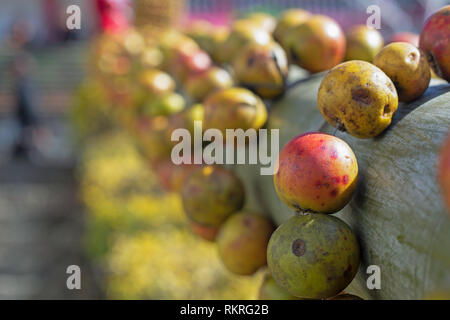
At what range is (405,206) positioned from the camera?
0.62 metres

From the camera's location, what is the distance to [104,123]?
4820 mm

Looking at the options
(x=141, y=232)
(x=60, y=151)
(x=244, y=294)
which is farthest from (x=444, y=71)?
(x=60, y=151)

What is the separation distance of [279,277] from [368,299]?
0.14m

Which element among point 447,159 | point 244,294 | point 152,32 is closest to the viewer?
point 447,159

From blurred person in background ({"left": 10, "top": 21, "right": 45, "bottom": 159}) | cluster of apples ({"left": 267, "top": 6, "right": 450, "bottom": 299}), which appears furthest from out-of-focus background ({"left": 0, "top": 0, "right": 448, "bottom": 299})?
cluster of apples ({"left": 267, "top": 6, "right": 450, "bottom": 299})

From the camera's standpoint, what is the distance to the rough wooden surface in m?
0.56

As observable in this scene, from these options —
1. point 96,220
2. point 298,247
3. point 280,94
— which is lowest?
point 96,220

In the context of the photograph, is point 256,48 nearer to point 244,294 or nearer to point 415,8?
point 244,294

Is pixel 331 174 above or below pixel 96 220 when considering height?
above

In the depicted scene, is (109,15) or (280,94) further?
(109,15)

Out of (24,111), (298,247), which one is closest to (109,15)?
(24,111)

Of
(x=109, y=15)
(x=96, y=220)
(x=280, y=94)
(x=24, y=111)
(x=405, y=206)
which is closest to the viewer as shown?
(x=405, y=206)

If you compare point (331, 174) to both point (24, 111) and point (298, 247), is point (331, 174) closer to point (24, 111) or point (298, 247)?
point (298, 247)

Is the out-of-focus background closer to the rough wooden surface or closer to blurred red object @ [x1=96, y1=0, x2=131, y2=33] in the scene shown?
blurred red object @ [x1=96, y1=0, x2=131, y2=33]
